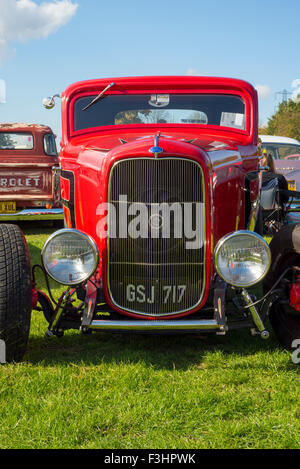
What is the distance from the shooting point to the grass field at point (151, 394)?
212cm

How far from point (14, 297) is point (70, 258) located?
39 centimetres

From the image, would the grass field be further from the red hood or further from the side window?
the side window

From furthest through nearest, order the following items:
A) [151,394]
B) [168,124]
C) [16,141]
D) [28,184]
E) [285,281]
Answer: [16,141]
[28,184]
[168,124]
[285,281]
[151,394]

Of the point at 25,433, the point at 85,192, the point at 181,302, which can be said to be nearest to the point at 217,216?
the point at 181,302

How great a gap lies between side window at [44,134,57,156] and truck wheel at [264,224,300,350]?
21.6ft

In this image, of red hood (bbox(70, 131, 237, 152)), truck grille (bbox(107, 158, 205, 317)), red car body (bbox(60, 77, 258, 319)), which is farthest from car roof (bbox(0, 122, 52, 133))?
truck grille (bbox(107, 158, 205, 317))

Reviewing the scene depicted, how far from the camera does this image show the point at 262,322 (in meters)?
2.77

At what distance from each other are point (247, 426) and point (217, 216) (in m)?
1.24

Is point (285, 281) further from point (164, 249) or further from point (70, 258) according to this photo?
point (70, 258)

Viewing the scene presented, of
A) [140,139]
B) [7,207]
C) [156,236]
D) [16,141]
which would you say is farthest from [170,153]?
[16,141]

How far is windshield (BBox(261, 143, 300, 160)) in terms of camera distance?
407 inches

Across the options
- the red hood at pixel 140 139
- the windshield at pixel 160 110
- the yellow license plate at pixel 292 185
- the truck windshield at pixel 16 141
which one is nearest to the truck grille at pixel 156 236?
the red hood at pixel 140 139

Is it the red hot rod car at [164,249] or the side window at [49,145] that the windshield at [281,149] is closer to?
the side window at [49,145]

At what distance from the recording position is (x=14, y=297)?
2676 millimetres
